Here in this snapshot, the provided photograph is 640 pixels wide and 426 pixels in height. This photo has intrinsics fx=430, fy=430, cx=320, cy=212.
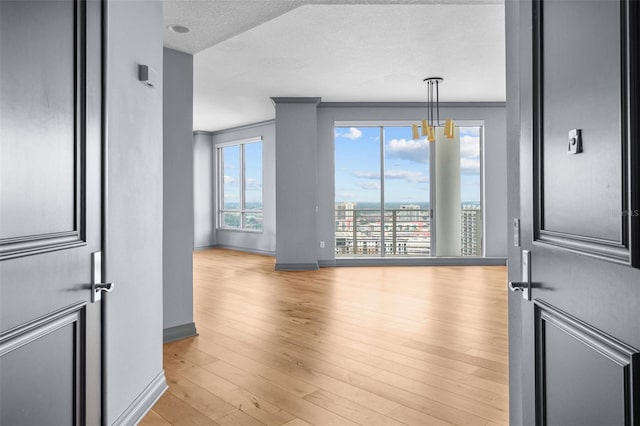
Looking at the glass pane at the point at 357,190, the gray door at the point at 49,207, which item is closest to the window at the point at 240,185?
the glass pane at the point at 357,190

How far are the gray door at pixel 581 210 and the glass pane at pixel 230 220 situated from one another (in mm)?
8540

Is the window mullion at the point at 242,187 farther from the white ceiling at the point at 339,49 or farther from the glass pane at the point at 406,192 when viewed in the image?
the glass pane at the point at 406,192

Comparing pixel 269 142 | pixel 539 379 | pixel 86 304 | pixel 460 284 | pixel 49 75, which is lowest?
pixel 460 284

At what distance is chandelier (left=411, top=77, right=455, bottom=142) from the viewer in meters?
5.43

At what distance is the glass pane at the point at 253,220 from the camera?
9048 mm

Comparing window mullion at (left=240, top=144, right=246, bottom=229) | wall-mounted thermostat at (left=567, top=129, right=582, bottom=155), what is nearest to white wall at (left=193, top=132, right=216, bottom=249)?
window mullion at (left=240, top=144, right=246, bottom=229)

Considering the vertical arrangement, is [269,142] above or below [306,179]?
above

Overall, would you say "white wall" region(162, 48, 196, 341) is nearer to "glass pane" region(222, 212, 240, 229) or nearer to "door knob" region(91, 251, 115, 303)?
"door knob" region(91, 251, 115, 303)

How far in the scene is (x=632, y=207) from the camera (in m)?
0.77

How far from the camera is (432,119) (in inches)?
269

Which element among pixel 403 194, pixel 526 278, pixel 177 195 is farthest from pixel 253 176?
pixel 526 278

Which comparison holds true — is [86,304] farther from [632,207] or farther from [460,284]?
[460,284]

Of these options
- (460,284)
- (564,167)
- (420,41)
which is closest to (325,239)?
(460,284)

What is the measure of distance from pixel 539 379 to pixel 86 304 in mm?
1421
